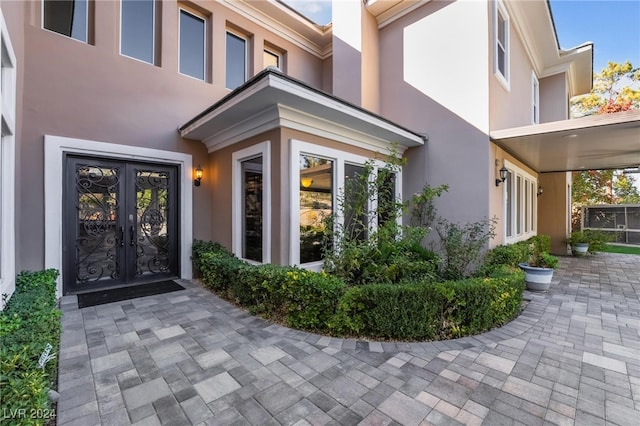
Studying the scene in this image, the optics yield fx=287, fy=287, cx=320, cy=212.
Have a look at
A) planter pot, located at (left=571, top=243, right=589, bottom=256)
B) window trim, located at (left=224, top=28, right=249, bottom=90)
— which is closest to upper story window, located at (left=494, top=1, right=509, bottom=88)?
window trim, located at (left=224, top=28, right=249, bottom=90)

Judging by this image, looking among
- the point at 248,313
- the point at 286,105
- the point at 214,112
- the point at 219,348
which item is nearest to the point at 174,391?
the point at 219,348

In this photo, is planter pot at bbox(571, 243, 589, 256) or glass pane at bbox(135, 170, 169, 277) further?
planter pot at bbox(571, 243, 589, 256)

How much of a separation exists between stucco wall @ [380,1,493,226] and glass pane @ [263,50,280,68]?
3.38 metres

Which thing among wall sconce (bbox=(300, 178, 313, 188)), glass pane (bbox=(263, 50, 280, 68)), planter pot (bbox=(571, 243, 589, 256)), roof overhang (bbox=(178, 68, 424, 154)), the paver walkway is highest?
glass pane (bbox=(263, 50, 280, 68))

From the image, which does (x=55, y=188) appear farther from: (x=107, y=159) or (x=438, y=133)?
(x=438, y=133)

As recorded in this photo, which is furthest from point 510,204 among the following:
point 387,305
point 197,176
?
point 197,176

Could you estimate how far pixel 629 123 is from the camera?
4820 millimetres

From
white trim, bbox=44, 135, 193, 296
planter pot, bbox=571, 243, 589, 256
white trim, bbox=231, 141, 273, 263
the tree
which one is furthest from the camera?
the tree

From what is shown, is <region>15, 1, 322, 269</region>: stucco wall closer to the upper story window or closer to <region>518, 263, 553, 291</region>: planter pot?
the upper story window

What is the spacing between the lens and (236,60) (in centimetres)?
762

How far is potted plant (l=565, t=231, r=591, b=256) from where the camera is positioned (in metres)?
10.1

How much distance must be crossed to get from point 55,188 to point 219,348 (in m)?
4.14

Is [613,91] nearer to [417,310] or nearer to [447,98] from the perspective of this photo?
[447,98]

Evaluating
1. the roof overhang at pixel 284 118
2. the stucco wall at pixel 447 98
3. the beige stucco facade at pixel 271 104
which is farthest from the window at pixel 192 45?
the stucco wall at pixel 447 98
